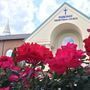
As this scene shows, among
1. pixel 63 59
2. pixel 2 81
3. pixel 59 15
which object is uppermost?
pixel 59 15

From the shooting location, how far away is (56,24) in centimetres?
2081

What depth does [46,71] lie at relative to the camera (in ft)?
5.32

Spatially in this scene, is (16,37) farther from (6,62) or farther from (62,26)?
(6,62)

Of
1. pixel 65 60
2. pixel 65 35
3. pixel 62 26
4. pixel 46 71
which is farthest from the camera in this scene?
pixel 65 35

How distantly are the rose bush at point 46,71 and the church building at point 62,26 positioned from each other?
18.4 metres

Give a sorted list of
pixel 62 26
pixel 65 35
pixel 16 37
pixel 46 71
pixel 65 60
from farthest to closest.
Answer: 1. pixel 16 37
2. pixel 65 35
3. pixel 62 26
4. pixel 46 71
5. pixel 65 60

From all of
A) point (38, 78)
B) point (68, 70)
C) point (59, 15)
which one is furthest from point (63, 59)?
point (59, 15)

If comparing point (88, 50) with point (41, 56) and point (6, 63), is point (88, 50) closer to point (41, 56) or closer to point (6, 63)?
point (41, 56)

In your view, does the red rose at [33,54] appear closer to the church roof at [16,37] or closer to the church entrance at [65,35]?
the church entrance at [65,35]

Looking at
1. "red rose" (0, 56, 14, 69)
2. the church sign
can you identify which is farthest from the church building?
"red rose" (0, 56, 14, 69)

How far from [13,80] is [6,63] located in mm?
133

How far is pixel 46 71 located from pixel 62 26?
19.9m

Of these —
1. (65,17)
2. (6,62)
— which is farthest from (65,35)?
(6,62)

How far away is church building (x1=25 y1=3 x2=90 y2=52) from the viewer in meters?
20.1
